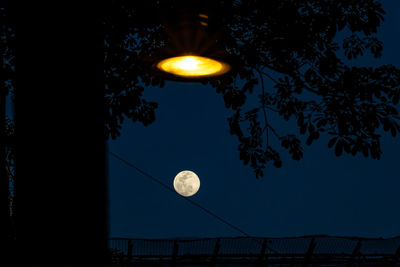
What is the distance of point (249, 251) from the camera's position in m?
12.5

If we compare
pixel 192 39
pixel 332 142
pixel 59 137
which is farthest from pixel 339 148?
pixel 59 137

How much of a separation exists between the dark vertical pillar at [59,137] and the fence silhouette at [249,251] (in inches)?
404

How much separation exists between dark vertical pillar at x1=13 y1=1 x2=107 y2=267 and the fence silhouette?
10.2 m

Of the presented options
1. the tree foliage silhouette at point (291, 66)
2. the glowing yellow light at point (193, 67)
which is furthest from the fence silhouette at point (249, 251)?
the glowing yellow light at point (193, 67)

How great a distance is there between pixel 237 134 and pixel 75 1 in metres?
7.06

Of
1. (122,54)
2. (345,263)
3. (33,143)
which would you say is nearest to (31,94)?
(33,143)

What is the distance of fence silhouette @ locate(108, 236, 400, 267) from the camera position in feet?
40.3

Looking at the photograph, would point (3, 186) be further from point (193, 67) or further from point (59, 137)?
point (59, 137)

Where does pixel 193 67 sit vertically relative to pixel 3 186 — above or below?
above

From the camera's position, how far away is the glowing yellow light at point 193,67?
3.50m

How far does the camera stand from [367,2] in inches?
332

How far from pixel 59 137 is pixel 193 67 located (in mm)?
1655

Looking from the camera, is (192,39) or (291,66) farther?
(291,66)

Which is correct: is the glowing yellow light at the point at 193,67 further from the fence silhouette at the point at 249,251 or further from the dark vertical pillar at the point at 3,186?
the fence silhouette at the point at 249,251
